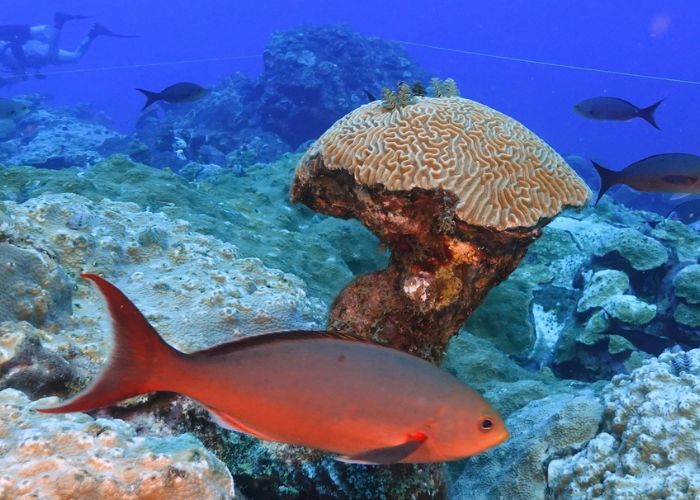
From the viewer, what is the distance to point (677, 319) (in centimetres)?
596

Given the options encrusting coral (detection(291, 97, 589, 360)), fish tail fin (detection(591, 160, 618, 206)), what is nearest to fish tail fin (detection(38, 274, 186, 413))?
encrusting coral (detection(291, 97, 589, 360))

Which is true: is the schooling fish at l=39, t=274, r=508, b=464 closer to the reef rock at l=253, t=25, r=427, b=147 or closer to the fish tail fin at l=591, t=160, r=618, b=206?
the fish tail fin at l=591, t=160, r=618, b=206

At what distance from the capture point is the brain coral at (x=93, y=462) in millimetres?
1576

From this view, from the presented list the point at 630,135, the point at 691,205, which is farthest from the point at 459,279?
the point at 630,135

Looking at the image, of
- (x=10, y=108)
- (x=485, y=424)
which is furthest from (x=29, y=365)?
(x=10, y=108)

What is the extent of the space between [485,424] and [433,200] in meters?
1.36

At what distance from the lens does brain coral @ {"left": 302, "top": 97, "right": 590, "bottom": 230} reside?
8.77 ft

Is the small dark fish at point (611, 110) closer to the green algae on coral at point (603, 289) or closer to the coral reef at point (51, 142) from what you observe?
the green algae on coral at point (603, 289)

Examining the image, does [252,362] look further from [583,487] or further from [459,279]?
[583,487]

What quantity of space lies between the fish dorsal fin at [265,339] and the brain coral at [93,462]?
17.4 inches

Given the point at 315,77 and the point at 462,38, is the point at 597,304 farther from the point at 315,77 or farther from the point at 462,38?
the point at 462,38

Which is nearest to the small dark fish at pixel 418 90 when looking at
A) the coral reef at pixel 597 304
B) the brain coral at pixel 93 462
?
the brain coral at pixel 93 462

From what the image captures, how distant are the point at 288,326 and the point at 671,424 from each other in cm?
214

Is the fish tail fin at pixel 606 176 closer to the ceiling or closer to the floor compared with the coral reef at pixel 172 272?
closer to the ceiling
